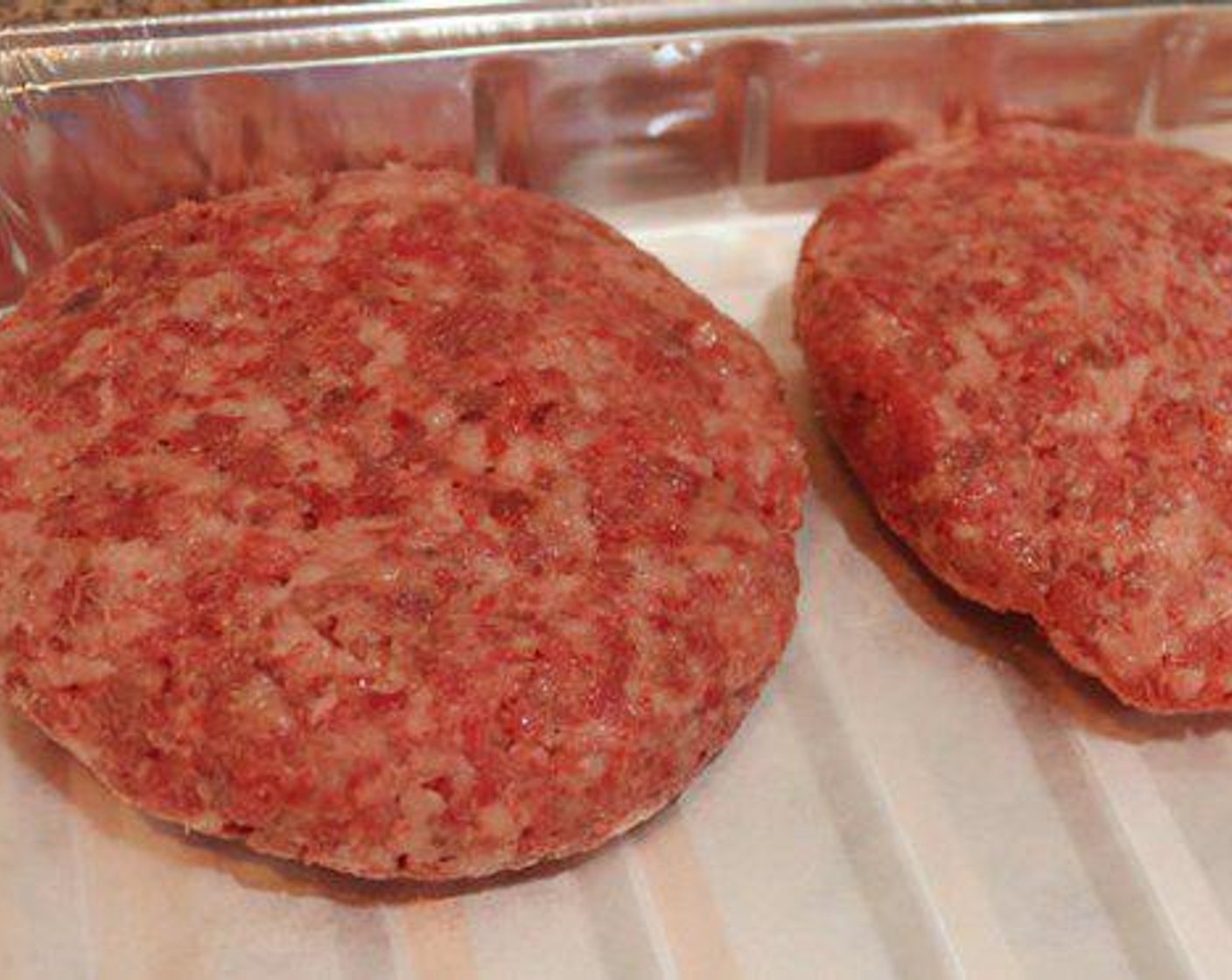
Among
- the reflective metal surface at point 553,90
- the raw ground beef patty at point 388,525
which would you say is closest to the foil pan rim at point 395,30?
the reflective metal surface at point 553,90

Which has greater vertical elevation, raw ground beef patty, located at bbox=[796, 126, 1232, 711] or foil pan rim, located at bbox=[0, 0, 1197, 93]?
foil pan rim, located at bbox=[0, 0, 1197, 93]

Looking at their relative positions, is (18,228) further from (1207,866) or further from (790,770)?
(1207,866)

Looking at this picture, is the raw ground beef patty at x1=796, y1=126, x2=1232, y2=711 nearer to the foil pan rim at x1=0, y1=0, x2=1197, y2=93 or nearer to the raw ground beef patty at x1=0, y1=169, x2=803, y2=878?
the raw ground beef patty at x1=0, y1=169, x2=803, y2=878

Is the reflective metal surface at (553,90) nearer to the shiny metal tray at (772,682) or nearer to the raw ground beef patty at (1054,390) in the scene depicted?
the shiny metal tray at (772,682)

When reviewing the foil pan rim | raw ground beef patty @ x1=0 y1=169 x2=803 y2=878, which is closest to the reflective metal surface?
the foil pan rim

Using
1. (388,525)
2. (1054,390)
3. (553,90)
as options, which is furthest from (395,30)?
(1054,390)
